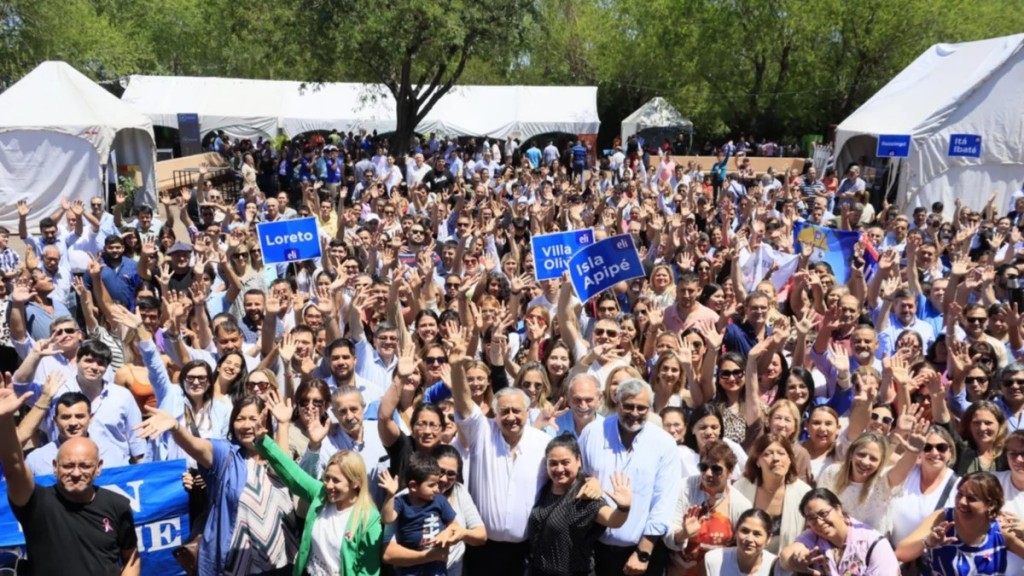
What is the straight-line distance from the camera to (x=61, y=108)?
19422 millimetres

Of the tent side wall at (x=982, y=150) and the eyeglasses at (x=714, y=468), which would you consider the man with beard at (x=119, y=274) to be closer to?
the eyeglasses at (x=714, y=468)

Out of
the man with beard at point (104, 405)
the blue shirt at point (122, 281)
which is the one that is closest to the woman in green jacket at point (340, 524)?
the man with beard at point (104, 405)

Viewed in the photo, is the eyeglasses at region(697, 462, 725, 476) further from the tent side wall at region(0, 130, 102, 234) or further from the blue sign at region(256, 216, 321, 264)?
the tent side wall at region(0, 130, 102, 234)

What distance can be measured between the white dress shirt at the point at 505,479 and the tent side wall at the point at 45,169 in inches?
668

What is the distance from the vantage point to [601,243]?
7926mm

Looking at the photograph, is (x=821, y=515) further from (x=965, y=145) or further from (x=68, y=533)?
(x=965, y=145)

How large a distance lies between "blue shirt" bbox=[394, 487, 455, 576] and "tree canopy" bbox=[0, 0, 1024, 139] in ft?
69.8

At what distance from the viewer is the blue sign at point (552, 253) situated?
8.56 metres

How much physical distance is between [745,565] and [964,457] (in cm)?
172

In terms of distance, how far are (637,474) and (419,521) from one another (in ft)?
3.91

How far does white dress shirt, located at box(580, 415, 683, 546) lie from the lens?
4871 millimetres

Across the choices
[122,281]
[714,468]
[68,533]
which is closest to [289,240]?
[122,281]

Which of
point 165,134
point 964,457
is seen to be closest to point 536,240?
point 964,457

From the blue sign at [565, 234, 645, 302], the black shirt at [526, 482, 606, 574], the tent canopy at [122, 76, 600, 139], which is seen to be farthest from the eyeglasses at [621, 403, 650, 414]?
the tent canopy at [122, 76, 600, 139]
